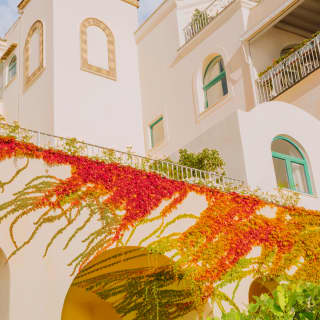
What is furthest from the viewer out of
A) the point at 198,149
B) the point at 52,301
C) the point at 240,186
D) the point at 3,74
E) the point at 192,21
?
the point at 3,74

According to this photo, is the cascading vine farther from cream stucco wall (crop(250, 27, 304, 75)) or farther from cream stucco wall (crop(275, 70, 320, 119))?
cream stucco wall (crop(250, 27, 304, 75))

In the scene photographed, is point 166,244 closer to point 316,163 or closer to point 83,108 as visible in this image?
point 316,163

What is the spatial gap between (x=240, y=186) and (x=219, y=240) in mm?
1678

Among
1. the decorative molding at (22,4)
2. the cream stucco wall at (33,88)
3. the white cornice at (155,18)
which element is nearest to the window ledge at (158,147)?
the cream stucco wall at (33,88)

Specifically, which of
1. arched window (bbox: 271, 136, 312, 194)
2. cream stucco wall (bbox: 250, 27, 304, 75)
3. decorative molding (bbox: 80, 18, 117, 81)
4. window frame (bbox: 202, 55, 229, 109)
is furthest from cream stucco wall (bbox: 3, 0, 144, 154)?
arched window (bbox: 271, 136, 312, 194)

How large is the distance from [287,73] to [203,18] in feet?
14.4

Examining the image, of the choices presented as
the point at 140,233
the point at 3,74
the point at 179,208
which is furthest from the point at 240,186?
the point at 3,74

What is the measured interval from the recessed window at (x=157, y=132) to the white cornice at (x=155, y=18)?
3476 mm

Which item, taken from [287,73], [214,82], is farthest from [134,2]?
[287,73]

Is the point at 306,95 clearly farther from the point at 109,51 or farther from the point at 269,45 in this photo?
the point at 109,51

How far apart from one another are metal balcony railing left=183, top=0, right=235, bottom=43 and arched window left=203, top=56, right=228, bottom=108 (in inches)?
56.3

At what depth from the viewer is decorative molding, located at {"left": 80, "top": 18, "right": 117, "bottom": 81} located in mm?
17375

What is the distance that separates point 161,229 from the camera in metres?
10.5

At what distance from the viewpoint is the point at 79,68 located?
17.0m
